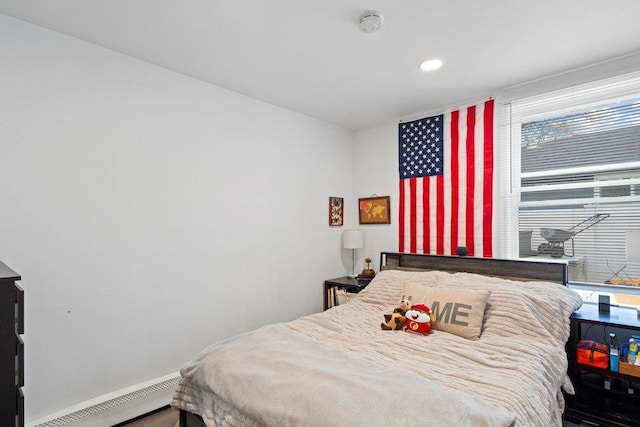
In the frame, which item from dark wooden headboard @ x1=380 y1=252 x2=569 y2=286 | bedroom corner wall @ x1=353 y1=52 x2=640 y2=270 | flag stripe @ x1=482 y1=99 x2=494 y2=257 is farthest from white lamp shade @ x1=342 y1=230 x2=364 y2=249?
flag stripe @ x1=482 y1=99 x2=494 y2=257

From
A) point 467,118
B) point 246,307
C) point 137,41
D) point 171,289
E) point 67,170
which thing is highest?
point 137,41

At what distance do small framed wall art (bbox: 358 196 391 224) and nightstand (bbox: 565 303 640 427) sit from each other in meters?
1.99

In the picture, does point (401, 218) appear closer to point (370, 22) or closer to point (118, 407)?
point (370, 22)

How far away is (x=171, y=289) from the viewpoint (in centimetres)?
253

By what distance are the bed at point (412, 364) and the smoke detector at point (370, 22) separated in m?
1.81

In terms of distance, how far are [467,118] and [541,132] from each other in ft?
2.10

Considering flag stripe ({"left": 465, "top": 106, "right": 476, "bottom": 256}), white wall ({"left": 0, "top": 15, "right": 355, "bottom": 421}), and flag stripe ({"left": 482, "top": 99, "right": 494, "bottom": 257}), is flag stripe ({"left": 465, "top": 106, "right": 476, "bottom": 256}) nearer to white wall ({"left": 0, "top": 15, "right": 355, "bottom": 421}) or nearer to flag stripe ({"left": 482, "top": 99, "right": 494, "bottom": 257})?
flag stripe ({"left": 482, "top": 99, "right": 494, "bottom": 257})

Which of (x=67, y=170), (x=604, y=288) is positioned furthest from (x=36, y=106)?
(x=604, y=288)

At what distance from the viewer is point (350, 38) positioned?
2.11 metres

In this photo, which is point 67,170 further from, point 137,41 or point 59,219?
point 137,41

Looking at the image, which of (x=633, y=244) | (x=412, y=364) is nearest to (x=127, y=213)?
(x=412, y=364)

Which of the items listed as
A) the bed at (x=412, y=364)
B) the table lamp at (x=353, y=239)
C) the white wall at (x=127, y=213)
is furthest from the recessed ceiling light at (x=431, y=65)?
the table lamp at (x=353, y=239)

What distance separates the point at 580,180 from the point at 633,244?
0.76m

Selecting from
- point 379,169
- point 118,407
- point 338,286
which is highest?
point 379,169
